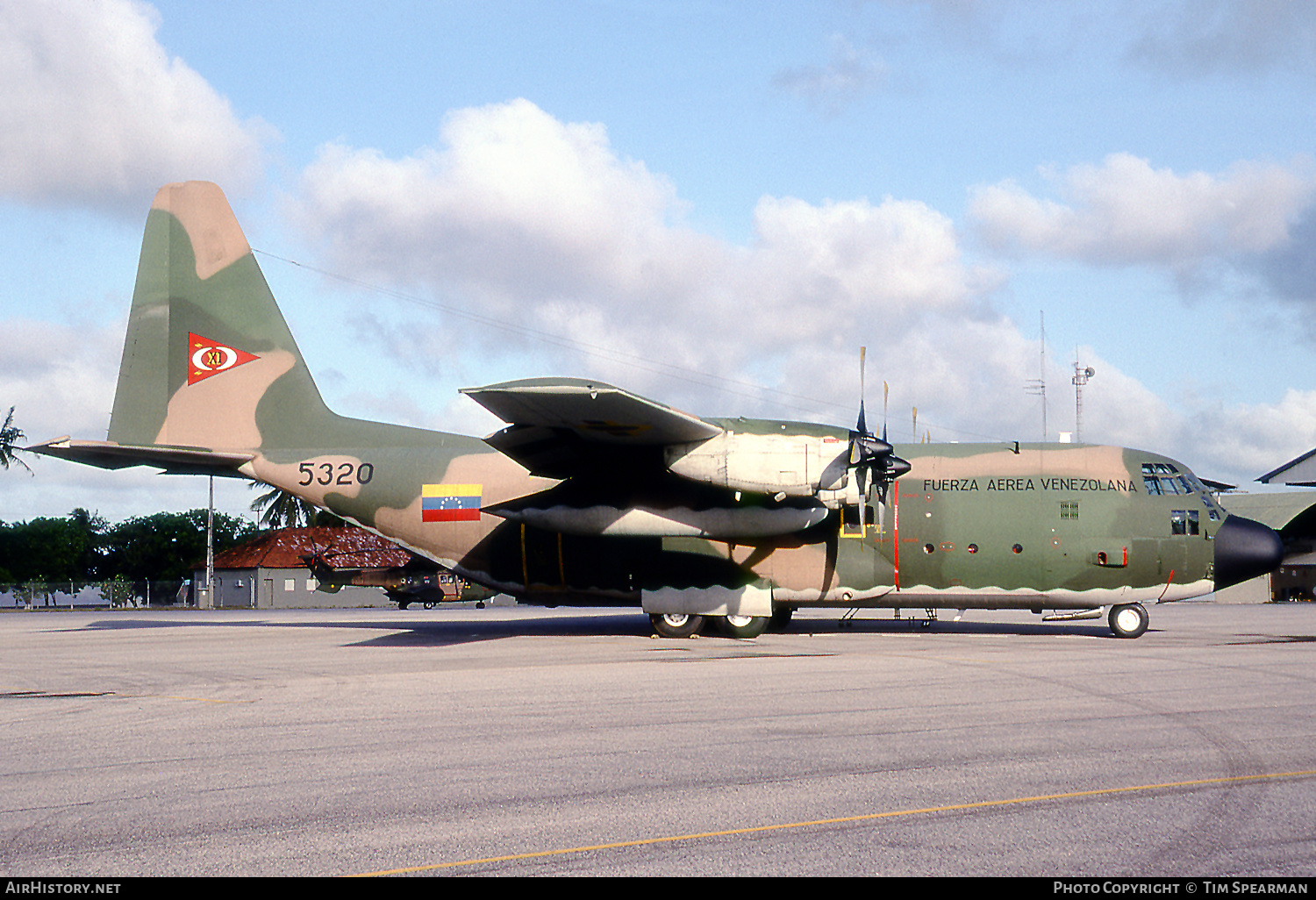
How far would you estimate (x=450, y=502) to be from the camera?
24219 millimetres

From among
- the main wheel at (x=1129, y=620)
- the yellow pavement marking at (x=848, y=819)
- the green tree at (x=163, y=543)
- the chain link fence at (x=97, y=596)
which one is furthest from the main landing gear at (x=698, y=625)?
the green tree at (x=163, y=543)

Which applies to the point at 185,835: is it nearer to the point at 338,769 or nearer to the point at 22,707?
the point at 338,769

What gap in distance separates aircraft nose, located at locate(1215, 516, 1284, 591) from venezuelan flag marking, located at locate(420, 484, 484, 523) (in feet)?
54.1

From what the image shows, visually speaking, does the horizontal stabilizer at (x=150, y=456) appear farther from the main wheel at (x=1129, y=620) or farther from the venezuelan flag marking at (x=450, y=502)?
the main wheel at (x=1129, y=620)

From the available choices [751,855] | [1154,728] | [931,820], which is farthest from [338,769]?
[1154,728]

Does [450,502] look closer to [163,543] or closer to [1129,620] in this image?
[1129,620]

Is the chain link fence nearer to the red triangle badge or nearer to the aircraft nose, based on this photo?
the red triangle badge

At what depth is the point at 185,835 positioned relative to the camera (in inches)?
254

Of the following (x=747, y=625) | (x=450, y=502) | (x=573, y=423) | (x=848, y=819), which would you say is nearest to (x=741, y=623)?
(x=747, y=625)

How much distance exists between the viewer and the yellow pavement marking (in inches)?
229

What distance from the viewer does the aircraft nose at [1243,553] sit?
71.8 ft

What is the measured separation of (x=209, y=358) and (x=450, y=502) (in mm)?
7538

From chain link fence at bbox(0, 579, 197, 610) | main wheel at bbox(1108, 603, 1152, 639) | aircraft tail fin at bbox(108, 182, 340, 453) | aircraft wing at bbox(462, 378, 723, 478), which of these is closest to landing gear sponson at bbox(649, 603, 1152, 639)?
main wheel at bbox(1108, 603, 1152, 639)

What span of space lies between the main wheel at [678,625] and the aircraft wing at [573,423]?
13.2 ft
